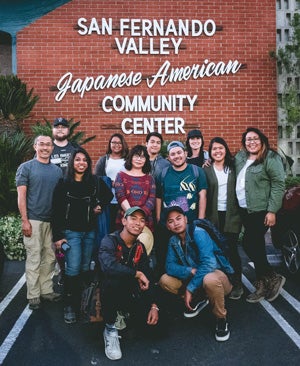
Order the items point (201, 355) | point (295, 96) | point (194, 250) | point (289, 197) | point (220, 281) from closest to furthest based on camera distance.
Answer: point (201, 355) → point (220, 281) → point (194, 250) → point (289, 197) → point (295, 96)

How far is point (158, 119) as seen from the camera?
30.0ft

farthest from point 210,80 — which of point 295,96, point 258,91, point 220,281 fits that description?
point 220,281

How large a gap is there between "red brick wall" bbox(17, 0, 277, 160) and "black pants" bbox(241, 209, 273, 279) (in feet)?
15.8

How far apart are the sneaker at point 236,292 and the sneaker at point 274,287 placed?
0.28m

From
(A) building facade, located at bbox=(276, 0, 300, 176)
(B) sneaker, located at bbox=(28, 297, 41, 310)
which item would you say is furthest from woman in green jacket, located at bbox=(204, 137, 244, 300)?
(A) building facade, located at bbox=(276, 0, 300, 176)

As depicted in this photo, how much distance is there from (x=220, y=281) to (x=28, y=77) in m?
6.78

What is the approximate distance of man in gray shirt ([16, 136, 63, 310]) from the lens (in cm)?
450

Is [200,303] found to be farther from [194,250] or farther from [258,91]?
[258,91]

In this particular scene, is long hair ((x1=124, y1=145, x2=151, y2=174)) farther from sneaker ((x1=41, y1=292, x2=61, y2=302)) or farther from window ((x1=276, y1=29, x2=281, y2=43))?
window ((x1=276, y1=29, x2=281, y2=43))

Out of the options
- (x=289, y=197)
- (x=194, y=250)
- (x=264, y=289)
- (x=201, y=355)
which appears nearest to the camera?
(x=201, y=355)

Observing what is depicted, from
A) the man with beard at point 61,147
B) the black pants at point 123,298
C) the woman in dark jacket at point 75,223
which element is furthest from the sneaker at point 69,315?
the man with beard at point 61,147

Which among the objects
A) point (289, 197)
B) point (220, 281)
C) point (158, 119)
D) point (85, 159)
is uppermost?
point (158, 119)

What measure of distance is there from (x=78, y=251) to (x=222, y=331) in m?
1.52

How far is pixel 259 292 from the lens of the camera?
4.74 meters
